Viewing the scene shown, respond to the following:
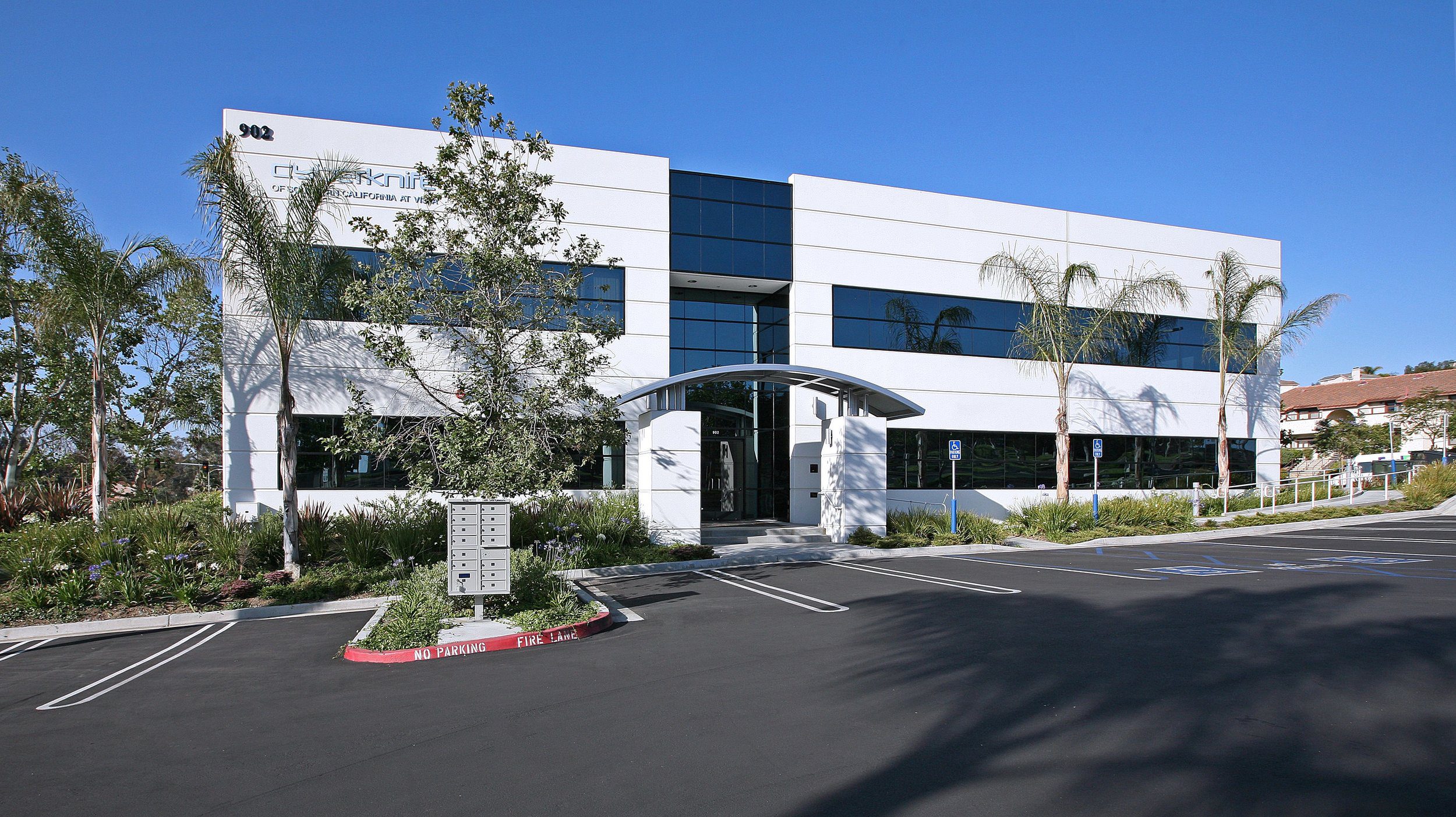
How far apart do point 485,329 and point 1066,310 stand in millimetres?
17523

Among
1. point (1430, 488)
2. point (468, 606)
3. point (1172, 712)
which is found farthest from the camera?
point (1430, 488)

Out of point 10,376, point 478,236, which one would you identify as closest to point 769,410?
point 478,236

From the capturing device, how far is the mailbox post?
961 centimetres

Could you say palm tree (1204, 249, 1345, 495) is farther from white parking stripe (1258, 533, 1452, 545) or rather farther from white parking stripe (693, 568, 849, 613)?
white parking stripe (693, 568, 849, 613)

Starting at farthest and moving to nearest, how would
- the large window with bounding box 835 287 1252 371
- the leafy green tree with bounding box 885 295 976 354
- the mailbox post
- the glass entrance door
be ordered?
the leafy green tree with bounding box 885 295 976 354, the large window with bounding box 835 287 1252 371, the glass entrance door, the mailbox post

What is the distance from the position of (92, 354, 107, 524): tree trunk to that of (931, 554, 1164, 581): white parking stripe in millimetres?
17116

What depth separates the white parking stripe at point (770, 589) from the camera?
10828 mm

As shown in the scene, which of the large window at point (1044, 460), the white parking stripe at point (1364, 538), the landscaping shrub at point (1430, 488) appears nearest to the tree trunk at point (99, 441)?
the large window at point (1044, 460)

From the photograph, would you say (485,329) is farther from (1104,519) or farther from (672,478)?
(1104,519)

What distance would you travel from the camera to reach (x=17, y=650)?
31.0ft

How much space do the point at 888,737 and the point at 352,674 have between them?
561cm

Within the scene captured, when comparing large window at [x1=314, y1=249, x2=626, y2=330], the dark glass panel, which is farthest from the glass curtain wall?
large window at [x1=314, y1=249, x2=626, y2=330]

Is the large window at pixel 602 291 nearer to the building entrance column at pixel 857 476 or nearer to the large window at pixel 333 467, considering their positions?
the large window at pixel 333 467

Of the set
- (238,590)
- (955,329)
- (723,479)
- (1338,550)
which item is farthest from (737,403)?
(1338,550)
